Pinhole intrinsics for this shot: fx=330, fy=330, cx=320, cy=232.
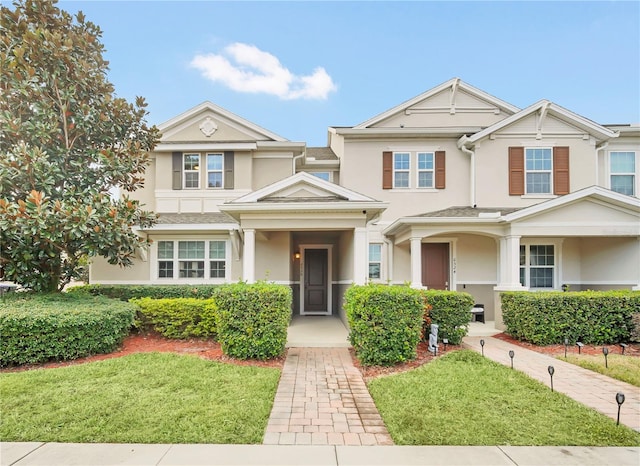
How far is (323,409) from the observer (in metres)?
4.36

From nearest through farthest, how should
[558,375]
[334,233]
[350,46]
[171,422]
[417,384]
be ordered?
[171,422] → [417,384] → [558,375] → [334,233] → [350,46]

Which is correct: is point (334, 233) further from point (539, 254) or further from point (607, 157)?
point (607, 157)

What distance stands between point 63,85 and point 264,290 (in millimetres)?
6265

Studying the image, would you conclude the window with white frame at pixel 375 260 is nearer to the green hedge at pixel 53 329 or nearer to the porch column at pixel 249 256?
the porch column at pixel 249 256

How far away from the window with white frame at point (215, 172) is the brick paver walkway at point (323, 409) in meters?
7.48

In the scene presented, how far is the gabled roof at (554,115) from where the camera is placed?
10836 mm

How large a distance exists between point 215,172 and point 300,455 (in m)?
10.2

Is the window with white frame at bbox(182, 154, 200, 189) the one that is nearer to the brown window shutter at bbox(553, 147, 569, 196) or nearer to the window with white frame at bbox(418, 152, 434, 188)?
the window with white frame at bbox(418, 152, 434, 188)

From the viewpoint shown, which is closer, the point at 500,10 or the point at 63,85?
the point at 63,85

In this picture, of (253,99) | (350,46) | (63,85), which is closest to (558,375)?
(63,85)

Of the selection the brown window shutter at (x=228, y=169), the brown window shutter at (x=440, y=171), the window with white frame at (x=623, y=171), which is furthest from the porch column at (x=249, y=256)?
the window with white frame at (x=623, y=171)

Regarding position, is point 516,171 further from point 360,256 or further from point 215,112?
point 215,112

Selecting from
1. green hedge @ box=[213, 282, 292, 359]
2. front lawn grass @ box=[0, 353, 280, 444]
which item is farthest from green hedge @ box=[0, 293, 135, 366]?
green hedge @ box=[213, 282, 292, 359]

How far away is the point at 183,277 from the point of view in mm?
11141
